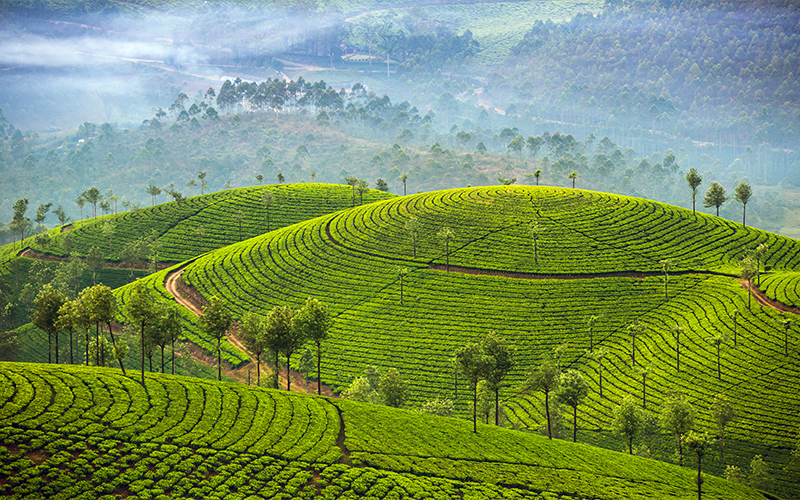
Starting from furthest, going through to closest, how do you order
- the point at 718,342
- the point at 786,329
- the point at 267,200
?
1. the point at 267,200
2. the point at 786,329
3. the point at 718,342

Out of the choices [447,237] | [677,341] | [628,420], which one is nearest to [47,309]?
[447,237]

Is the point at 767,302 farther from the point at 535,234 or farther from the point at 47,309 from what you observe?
the point at 47,309

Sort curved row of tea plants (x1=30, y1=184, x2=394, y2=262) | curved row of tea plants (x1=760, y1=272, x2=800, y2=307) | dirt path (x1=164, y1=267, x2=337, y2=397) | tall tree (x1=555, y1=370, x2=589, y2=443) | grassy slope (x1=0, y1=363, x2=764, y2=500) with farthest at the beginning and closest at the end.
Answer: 1. curved row of tea plants (x1=30, y1=184, x2=394, y2=262)
2. curved row of tea plants (x1=760, y1=272, x2=800, y2=307)
3. dirt path (x1=164, y1=267, x2=337, y2=397)
4. tall tree (x1=555, y1=370, x2=589, y2=443)
5. grassy slope (x1=0, y1=363, x2=764, y2=500)

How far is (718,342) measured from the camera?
253ft

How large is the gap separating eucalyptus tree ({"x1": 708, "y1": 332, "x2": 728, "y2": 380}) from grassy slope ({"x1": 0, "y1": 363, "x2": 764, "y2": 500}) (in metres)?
23.3

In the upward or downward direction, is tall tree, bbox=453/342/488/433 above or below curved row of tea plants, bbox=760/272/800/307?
below

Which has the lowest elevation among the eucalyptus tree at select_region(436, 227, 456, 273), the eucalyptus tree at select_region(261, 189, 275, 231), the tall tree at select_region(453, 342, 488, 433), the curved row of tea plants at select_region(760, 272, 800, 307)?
the tall tree at select_region(453, 342, 488, 433)

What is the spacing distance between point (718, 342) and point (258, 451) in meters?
64.7

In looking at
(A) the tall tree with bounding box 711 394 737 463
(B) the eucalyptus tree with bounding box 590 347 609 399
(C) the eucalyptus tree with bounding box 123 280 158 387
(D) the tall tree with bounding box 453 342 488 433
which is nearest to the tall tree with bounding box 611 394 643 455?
(A) the tall tree with bounding box 711 394 737 463

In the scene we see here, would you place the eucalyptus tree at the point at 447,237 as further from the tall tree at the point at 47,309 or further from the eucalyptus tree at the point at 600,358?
the tall tree at the point at 47,309

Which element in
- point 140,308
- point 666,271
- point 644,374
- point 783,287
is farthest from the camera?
point 666,271

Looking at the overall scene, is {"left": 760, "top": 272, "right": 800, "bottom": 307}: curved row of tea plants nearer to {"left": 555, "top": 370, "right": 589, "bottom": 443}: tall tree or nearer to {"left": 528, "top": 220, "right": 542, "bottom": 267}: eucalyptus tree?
{"left": 528, "top": 220, "right": 542, "bottom": 267}: eucalyptus tree

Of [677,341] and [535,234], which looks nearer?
[677,341]

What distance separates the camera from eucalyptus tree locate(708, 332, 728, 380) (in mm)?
77125
